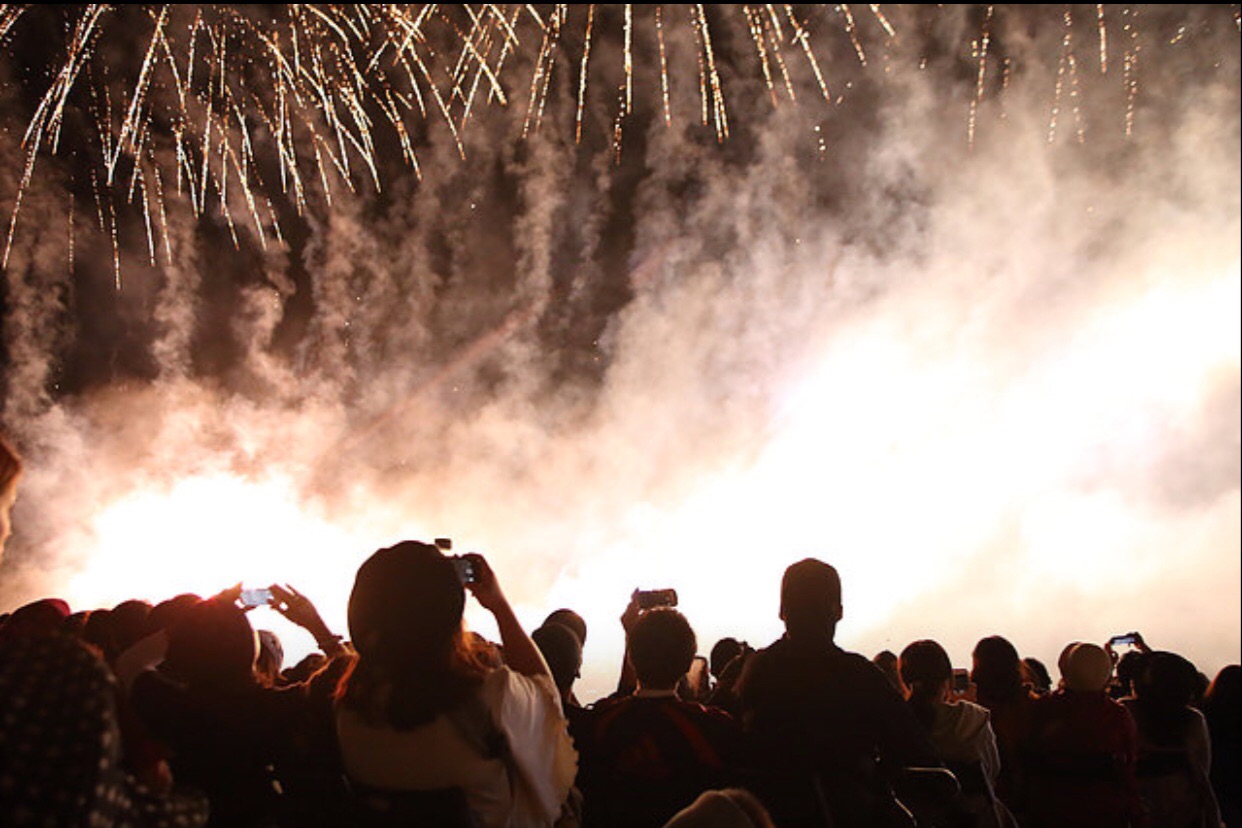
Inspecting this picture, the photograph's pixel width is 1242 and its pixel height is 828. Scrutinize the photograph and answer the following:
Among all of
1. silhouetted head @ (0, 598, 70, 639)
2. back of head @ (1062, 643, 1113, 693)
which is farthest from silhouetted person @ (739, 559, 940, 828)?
silhouetted head @ (0, 598, 70, 639)

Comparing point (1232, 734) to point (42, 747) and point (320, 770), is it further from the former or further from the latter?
point (42, 747)

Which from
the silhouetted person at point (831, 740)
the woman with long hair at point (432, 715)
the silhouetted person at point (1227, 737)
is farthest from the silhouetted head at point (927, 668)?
the woman with long hair at point (432, 715)

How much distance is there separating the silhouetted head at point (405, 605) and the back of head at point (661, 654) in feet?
4.62

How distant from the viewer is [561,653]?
14.8 ft

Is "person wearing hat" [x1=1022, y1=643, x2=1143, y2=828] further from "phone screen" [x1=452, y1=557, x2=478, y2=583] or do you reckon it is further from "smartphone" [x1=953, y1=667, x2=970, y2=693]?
"phone screen" [x1=452, y1=557, x2=478, y2=583]

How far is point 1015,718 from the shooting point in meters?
5.22

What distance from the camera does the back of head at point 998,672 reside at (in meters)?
5.34

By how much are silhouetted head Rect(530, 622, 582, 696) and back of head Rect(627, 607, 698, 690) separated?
667 mm

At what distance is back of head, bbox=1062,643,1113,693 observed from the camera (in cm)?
490

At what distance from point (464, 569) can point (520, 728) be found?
641mm

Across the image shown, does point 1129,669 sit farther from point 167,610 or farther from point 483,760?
point 167,610

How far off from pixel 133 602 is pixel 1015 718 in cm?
568

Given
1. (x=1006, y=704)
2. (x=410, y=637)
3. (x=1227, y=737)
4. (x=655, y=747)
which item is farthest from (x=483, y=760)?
(x=1227, y=737)

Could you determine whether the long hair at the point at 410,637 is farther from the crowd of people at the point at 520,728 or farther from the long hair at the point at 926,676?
the long hair at the point at 926,676
